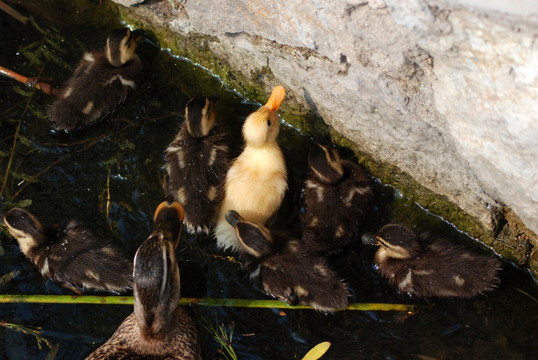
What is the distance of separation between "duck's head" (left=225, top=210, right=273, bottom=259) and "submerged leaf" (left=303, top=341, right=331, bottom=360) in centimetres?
47

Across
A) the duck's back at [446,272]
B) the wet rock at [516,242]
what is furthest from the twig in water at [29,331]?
the wet rock at [516,242]

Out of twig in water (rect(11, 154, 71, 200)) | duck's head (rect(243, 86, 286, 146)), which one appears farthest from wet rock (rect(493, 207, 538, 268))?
twig in water (rect(11, 154, 71, 200))

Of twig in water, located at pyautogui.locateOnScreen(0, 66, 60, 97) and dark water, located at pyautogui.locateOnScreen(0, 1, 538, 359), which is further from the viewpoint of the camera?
twig in water, located at pyautogui.locateOnScreen(0, 66, 60, 97)

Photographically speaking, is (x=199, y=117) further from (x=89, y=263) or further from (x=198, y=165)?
(x=89, y=263)

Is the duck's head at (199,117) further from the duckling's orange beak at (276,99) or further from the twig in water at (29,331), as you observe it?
the twig in water at (29,331)

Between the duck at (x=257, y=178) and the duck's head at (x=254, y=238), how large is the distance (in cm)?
20

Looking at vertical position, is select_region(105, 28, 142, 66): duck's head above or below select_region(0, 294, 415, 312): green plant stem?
above

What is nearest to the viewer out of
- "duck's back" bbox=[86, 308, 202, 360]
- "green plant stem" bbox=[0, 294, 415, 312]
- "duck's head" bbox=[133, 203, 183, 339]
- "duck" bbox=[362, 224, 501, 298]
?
"duck's head" bbox=[133, 203, 183, 339]

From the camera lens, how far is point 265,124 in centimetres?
329

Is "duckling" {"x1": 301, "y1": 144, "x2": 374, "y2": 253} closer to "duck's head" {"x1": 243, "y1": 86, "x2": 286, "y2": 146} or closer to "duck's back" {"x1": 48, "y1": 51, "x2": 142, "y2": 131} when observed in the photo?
"duck's head" {"x1": 243, "y1": 86, "x2": 286, "y2": 146}

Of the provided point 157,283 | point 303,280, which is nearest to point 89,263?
point 157,283

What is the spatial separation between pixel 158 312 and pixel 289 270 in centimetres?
63

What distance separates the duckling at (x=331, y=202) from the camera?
10.4 ft

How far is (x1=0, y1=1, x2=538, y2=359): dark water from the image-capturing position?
2975 millimetres
